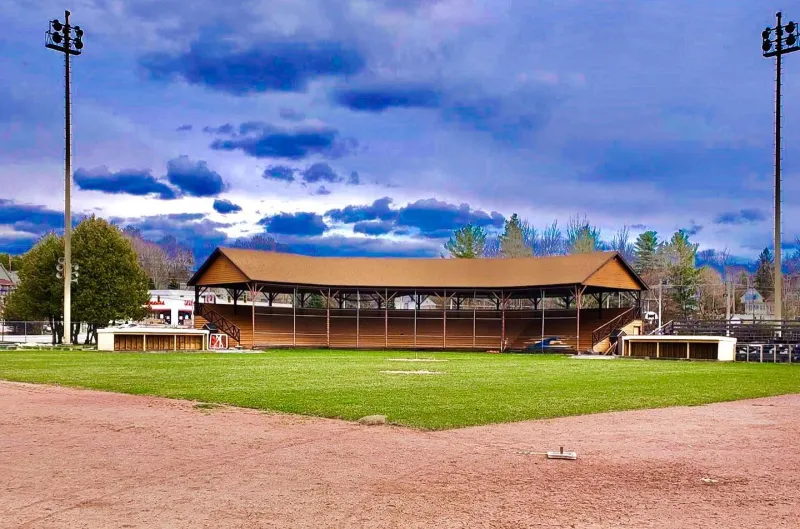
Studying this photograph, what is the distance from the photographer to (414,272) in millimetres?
53375

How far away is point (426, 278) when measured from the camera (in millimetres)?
51969

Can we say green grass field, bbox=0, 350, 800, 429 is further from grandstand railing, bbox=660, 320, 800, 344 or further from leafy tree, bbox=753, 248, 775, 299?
leafy tree, bbox=753, 248, 775, 299

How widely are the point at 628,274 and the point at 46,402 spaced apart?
4190cm

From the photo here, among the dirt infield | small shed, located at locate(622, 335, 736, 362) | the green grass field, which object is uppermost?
the dirt infield

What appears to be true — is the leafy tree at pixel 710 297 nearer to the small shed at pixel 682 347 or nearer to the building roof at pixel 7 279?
the small shed at pixel 682 347

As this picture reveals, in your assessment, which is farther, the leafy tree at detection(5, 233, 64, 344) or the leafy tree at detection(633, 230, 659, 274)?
the leafy tree at detection(633, 230, 659, 274)

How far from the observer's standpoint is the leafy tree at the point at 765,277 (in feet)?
346

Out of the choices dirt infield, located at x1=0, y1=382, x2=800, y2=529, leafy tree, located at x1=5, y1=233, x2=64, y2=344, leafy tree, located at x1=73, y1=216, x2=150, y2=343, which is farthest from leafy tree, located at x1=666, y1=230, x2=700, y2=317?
dirt infield, located at x1=0, y1=382, x2=800, y2=529

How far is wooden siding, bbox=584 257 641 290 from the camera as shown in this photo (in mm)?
46688

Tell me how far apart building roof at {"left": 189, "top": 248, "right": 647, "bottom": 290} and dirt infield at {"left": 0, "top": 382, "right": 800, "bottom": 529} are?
35.6 metres

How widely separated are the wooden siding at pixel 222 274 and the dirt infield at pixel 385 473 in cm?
3547

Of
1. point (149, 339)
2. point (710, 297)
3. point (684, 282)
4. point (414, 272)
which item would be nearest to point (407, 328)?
point (414, 272)

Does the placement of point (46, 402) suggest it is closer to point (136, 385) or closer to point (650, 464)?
point (136, 385)

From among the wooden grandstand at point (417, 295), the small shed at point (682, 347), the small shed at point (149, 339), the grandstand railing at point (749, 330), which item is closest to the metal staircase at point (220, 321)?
the wooden grandstand at point (417, 295)
